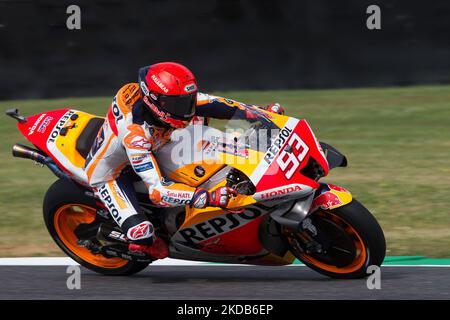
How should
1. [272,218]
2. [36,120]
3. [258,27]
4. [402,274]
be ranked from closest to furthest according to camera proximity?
1. [272,218]
2. [402,274]
3. [36,120]
4. [258,27]

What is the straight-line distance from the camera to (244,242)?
6141 millimetres

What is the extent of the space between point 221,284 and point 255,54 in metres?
7.42

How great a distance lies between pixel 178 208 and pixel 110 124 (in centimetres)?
73

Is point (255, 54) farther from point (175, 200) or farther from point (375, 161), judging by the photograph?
point (175, 200)

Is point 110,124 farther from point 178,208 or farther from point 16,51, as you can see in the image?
point 16,51

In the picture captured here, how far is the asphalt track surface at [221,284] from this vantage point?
5848 mm

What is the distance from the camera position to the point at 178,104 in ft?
19.6

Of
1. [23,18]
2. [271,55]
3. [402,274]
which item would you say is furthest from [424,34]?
[402,274]

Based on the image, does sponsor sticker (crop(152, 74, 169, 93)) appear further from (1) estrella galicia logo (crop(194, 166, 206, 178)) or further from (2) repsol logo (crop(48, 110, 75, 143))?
(2) repsol logo (crop(48, 110, 75, 143))

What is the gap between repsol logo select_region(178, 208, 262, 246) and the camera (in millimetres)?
6027

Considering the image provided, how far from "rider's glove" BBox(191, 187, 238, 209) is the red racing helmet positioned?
524 millimetres

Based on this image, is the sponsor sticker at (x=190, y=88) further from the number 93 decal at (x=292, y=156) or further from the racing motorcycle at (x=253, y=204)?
Answer: the number 93 decal at (x=292, y=156)

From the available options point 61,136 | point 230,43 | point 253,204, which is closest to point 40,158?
point 61,136

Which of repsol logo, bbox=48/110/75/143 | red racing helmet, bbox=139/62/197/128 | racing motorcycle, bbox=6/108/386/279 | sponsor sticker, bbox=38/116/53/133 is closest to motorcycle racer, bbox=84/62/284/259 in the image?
red racing helmet, bbox=139/62/197/128
